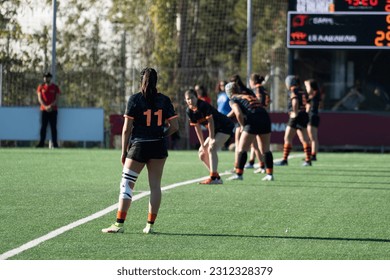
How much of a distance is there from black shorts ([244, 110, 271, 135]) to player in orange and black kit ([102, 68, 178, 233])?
7976 millimetres

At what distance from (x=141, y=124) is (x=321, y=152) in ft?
72.9

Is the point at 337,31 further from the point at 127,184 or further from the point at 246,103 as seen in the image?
the point at 127,184

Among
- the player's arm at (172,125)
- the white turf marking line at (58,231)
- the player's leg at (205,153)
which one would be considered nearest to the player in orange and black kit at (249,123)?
the player's leg at (205,153)

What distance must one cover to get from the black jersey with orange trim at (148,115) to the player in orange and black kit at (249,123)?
7722mm

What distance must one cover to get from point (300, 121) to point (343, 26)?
328 inches

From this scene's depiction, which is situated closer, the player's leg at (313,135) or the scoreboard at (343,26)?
the player's leg at (313,135)

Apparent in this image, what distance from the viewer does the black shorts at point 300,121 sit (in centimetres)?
2633

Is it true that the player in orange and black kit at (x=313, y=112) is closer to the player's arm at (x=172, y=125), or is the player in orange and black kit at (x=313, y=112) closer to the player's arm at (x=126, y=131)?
the player's arm at (x=172, y=125)

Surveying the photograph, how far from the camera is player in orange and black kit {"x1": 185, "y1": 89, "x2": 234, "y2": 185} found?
64.5 feet

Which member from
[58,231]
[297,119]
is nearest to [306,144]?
[297,119]

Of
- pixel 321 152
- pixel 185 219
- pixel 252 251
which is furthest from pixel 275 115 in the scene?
pixel 252 251

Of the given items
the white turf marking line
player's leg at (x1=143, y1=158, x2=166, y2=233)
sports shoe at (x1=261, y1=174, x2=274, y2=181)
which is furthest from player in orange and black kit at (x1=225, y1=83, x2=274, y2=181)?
player's leg at (x1=143, y1=158, x2=166, y2=233)

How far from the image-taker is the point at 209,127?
65.6 ft

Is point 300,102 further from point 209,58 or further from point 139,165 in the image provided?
point 209,58
